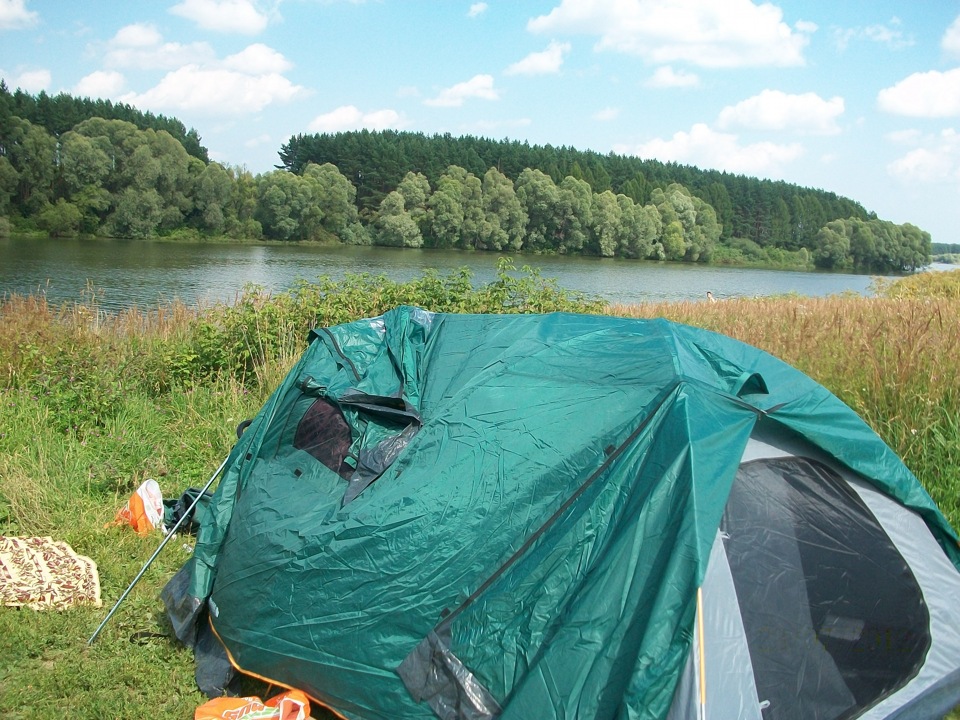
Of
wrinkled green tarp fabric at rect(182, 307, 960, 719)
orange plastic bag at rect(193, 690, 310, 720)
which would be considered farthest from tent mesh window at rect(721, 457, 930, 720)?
orange plastic bag at rect(193, 690, 310, 720)

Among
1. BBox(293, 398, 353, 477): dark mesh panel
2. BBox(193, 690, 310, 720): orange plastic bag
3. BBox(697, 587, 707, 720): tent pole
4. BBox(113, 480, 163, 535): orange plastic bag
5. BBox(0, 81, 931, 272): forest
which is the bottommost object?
BBox(193, 690, 310, 720): orange plastic bag

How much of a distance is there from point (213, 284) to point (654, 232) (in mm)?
39038

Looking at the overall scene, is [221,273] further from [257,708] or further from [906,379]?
[257,708]

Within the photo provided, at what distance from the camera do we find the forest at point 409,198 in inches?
1670

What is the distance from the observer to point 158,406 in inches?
271

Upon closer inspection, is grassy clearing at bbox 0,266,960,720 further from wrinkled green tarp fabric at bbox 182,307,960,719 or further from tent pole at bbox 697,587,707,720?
tent pole at bbox 697,587,707,720

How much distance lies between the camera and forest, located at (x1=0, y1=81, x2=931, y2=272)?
42406mm

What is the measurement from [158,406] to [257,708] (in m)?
4.29

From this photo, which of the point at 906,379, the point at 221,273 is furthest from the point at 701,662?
the point at 221,273

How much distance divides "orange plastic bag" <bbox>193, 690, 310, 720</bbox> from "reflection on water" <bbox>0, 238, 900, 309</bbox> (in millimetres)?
8625

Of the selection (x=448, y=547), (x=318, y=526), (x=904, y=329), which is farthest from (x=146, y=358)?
(x=904, y=329)

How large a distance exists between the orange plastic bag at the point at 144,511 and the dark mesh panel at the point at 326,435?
1.46 metres

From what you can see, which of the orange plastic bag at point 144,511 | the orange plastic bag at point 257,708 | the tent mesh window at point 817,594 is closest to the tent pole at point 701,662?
the tent mesh window at point 817,594

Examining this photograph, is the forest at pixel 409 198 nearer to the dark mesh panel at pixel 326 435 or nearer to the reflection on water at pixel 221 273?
the reflection on water at pixel 221 273
